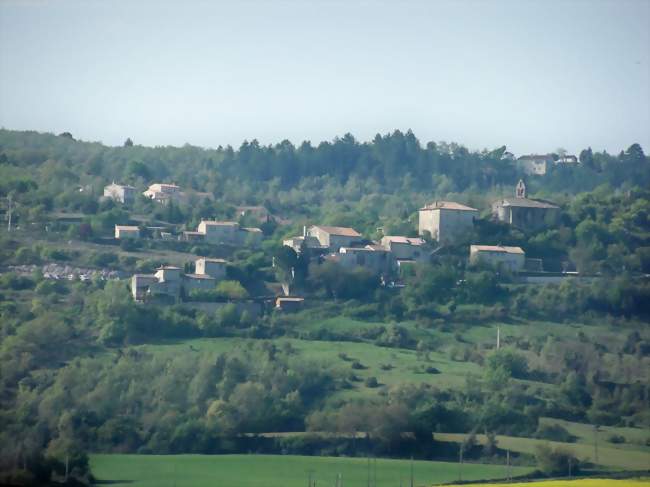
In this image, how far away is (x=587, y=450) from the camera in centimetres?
4334

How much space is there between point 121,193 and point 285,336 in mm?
19494

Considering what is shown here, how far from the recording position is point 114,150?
295 ft

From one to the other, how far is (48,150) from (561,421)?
143 ft

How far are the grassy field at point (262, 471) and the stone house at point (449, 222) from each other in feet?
73.5

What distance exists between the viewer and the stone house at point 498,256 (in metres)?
60.4

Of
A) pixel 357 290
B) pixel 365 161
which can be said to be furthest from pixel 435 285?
pixel 365 161

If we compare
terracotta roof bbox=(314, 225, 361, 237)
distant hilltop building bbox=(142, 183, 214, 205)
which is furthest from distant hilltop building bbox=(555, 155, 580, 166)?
terracotta roof bbox=(314, 225, 361, 237)

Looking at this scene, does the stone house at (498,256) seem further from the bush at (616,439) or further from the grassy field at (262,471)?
the grassy field at (262,471)

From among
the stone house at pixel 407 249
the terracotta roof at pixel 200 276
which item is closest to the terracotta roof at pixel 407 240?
the stone house at pixel 407 249

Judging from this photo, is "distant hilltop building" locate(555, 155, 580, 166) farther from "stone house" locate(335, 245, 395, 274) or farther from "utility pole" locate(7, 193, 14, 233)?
"utility pole" locate(7, 193, 14, 233)

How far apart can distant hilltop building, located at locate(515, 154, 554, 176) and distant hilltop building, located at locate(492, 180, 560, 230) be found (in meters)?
28.2

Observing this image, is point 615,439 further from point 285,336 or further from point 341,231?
point 341,231

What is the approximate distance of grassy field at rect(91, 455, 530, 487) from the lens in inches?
1502

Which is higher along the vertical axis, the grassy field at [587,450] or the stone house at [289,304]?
the stone house at [289,304]
